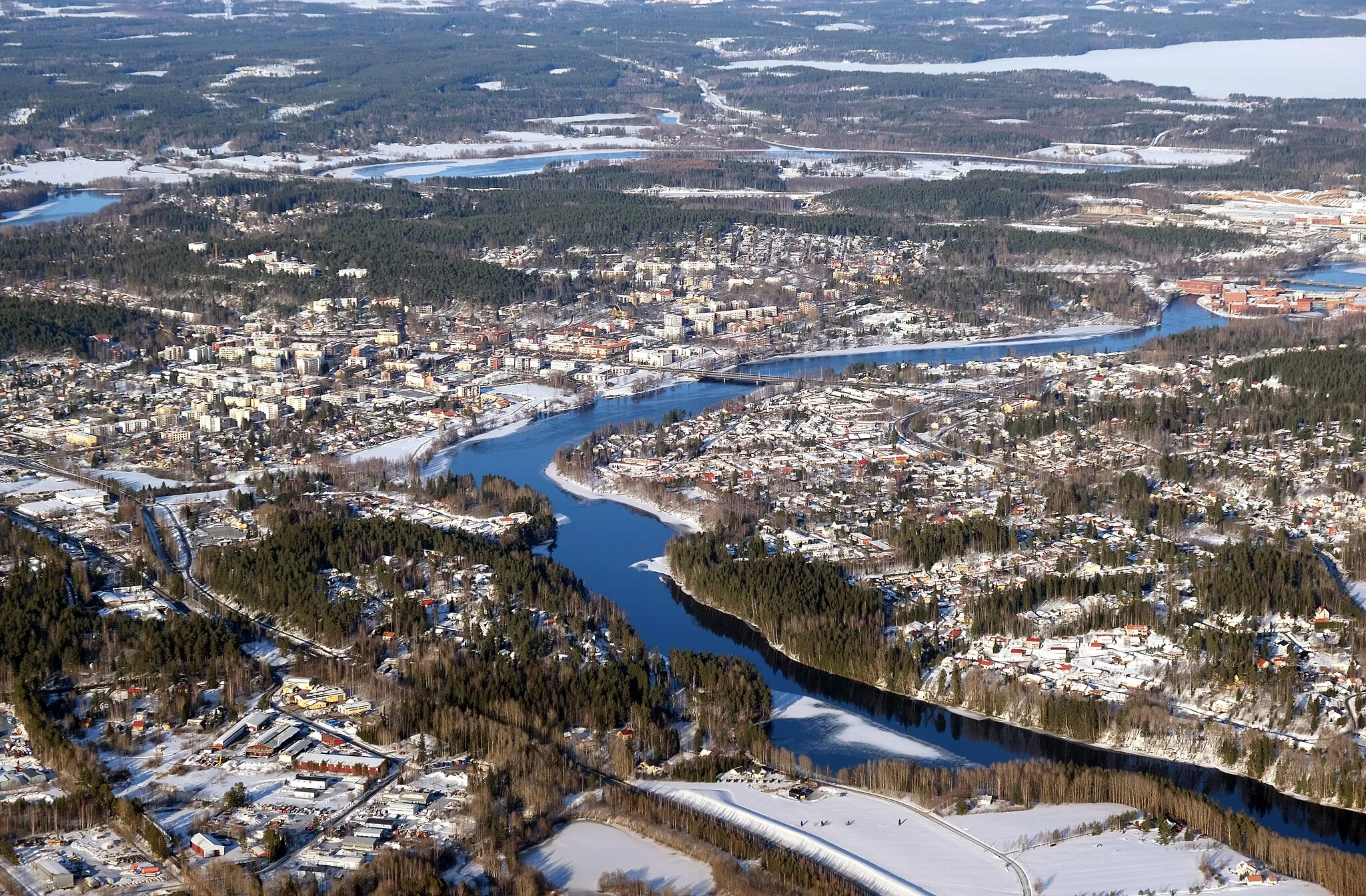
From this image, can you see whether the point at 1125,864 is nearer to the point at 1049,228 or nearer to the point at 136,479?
the point at 136,479

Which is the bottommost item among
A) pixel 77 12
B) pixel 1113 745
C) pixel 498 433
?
pixel 498 433

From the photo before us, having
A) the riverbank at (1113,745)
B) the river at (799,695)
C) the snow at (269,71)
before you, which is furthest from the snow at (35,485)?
the snow at (269,71)

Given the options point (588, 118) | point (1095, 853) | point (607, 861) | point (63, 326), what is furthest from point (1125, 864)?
point (588, 118)

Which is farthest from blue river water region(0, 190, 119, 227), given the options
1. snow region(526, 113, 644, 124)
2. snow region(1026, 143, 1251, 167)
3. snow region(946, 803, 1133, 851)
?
snow region(946, 803, 1133, 851)

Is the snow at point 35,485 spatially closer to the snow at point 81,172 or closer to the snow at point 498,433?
the snow at point 498,433

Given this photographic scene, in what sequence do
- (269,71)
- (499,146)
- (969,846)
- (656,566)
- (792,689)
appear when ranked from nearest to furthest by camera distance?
(969,846) < (792,689) < (656,566) < (499,146) < (269,71)

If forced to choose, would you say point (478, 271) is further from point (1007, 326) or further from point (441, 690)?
point (441, 690)
